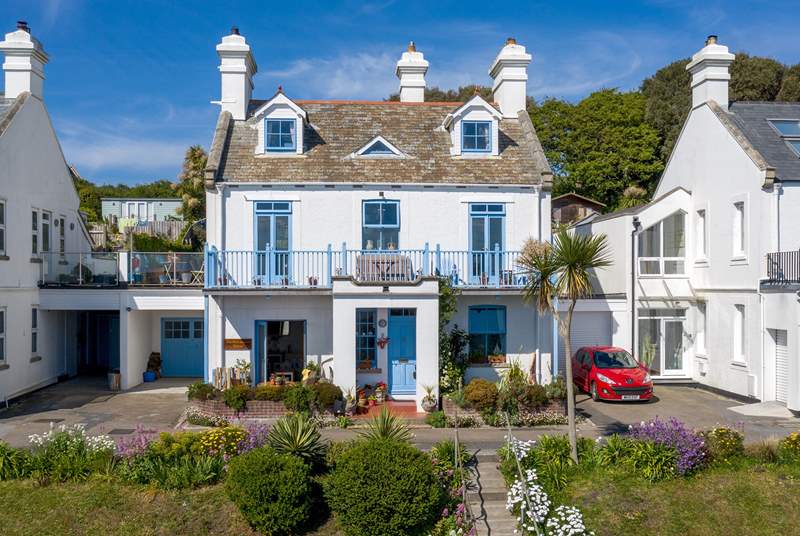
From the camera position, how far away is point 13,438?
15375 mm

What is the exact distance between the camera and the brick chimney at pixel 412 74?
948 inches

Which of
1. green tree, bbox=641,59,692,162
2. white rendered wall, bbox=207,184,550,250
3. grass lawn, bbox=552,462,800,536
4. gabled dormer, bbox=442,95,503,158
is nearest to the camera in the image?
grass lawn, bbox=552,462,800,536

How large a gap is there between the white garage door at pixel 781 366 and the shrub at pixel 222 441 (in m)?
15.2

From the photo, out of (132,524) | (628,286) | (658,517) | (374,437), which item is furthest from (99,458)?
(628,286)

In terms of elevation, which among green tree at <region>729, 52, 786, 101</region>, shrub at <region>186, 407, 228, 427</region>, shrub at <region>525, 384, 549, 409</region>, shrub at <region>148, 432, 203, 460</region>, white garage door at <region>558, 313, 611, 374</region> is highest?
green tree at <region>729, 52, 786, 101</region>

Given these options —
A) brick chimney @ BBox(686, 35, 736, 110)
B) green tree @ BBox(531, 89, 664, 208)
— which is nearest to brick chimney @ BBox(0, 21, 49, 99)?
brick chimney @ BBox(686, 35, 736, 110)

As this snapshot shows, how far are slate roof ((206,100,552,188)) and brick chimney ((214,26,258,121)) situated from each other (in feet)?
1.38

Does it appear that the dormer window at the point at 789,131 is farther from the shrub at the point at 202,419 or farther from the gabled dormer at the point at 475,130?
the shrub at the point at 202,419

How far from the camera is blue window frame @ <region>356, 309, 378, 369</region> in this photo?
19203mm

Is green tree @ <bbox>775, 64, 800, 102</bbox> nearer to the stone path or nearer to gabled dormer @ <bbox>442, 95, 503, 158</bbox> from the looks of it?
gabled dormer @ <bbox>442, 95, 503, 158</bbox>

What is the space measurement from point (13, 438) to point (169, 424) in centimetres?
351

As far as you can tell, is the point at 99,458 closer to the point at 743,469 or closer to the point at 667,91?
the point at 743,469

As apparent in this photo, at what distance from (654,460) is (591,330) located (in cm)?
1085

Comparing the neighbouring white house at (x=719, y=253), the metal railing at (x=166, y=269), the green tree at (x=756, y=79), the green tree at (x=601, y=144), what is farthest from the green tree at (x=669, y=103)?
the metal railing at (x=166, y=269)
